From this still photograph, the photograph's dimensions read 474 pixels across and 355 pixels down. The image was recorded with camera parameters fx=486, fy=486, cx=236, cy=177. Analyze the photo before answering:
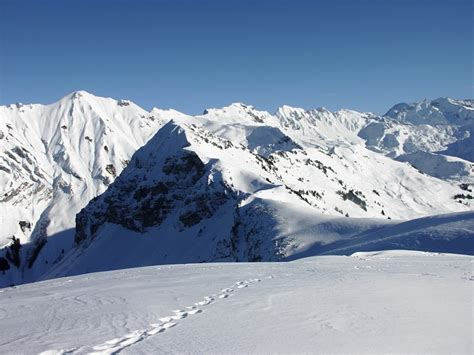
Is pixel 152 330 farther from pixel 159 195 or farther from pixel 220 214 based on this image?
pixel 159 195

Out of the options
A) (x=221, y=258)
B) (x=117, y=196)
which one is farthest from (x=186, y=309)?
(x=117, y=196)

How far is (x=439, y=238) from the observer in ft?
147

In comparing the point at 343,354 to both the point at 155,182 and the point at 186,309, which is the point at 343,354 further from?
the point at 155,182

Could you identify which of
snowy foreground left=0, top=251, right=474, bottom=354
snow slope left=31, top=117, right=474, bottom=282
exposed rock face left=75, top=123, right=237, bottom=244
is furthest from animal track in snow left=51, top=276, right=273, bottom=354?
exposed rock face left=75, top=123, right=237, bottom=244

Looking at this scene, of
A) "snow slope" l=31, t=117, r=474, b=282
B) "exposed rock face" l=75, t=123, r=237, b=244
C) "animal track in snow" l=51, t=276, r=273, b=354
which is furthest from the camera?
"exposed rock face" l=75, t=123, r=237, b=244

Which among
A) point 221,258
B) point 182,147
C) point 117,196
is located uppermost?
point 182,147

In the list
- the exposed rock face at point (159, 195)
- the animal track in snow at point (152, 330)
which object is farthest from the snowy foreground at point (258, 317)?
the exposed rock face at point (159, 195)

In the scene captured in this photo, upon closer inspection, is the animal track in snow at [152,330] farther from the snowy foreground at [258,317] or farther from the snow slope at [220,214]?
the snow slope at [220,214]

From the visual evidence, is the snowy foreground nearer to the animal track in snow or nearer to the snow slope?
the animal track in snow

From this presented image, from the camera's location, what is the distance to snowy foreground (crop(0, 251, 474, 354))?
10.4 meters

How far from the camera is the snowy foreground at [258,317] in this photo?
1043 centimetres

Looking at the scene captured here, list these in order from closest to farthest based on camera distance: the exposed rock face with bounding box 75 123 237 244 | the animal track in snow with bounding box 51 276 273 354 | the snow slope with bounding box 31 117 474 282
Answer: the animal track in snow with bounding box 51 276 273 354
the snow slope with bounding box 31 117 474 282
the exposed rock face with bounding box 75 123 237 244

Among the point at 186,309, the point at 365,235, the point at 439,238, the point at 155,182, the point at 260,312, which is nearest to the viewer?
the point at 260,312

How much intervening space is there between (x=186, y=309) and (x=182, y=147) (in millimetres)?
110764
